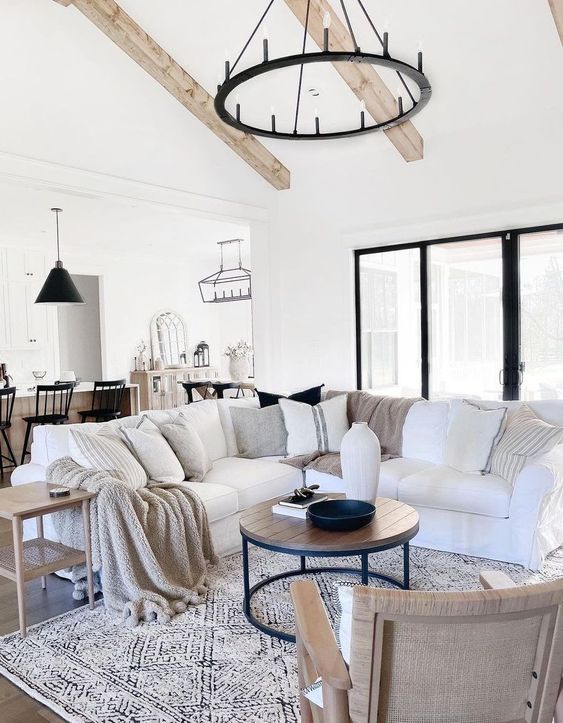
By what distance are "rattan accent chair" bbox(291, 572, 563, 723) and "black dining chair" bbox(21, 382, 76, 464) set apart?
5.66 metres

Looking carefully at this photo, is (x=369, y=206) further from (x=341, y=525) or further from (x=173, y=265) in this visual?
(x=173, y=265)

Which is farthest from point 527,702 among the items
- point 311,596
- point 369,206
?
point 369,206

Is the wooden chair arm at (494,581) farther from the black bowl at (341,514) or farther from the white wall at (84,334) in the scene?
the white wall at (84,334)

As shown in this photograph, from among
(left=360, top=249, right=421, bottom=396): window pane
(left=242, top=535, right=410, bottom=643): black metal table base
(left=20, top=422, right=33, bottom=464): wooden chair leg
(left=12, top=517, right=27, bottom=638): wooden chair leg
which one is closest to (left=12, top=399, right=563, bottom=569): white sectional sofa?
(left=242, top=535, right=410, bottom=643): black metal table base

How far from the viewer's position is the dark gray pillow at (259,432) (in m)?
4.75

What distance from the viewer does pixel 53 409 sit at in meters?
6.86

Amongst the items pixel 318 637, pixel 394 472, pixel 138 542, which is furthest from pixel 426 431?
pixel 318 637

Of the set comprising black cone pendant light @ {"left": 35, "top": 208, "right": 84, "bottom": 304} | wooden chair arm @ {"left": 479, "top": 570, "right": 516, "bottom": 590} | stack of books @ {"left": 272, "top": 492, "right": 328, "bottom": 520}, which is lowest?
stack of books @ {"left": 272, "top": 492, "right": 328, "bottom": 520}

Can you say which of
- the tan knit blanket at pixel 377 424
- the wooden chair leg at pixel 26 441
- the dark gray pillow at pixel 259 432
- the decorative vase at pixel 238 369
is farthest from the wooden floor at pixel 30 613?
→ the decorative vase at pixel 238 369

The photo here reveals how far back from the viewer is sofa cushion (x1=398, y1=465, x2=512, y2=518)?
3.62 meters

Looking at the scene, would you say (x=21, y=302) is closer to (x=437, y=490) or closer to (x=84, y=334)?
(x=84, y=334)

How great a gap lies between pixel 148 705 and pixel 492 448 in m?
2.60

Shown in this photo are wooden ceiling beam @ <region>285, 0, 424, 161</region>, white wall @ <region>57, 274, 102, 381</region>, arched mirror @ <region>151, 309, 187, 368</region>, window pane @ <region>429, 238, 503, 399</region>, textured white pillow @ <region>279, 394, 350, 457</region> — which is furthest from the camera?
arched mirror @ <region>151, 309, 187, 368</region>

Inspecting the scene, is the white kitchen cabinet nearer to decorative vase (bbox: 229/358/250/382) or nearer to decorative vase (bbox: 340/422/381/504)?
decorative vase (bbox: 229/358/250/382)
